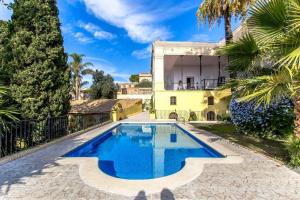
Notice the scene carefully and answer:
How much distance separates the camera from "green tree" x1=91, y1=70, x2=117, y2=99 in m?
46.2

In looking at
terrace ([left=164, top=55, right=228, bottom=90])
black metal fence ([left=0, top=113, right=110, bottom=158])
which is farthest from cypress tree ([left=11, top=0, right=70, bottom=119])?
terrace ([left=164, top=55, right=228, bottom=90])

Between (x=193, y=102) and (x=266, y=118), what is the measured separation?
15.3m

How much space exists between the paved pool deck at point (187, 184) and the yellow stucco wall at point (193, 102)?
19.1 metres

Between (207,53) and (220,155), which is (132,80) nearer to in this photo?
(207,53)

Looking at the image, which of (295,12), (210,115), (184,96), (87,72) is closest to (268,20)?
(295,12)

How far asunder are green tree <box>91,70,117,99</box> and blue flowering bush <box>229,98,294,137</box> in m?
35.4

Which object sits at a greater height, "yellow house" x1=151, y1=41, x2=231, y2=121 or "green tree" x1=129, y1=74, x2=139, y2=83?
"green tree" x1=129, y1=74, x2=139, y2=83

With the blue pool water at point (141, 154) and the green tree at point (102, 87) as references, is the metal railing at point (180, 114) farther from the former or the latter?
the green tree at point (102, 87)

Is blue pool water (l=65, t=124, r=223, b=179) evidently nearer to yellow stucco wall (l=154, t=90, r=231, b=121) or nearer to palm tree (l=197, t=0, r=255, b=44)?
palm tree (l=197, t=0, r=255, b=44)

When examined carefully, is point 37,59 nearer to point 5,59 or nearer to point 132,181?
point 5,59

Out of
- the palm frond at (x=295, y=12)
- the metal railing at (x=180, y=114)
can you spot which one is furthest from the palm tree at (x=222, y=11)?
the metal railing at (x=180, y=114)

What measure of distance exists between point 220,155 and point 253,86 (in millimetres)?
2607

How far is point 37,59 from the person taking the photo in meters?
11.1

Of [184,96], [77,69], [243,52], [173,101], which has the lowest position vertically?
[173,101]
